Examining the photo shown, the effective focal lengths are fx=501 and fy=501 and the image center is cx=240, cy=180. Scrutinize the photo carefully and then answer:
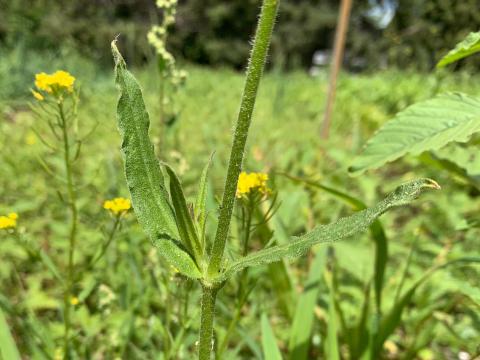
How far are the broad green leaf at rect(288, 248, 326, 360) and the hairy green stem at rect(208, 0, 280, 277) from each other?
1.25 ft

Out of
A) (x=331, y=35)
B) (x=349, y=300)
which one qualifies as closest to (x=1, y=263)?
(x=349, y=300)

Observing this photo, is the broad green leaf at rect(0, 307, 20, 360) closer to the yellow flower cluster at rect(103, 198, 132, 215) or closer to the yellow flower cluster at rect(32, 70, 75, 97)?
the yellow flower cluster at rect(103, 198, 132, 215)

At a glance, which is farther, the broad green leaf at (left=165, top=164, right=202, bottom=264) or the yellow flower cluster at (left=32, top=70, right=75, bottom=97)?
the yellow flower cluster at (left=32, top=70, right=75, bottom=97)

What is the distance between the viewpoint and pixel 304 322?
2.90ft

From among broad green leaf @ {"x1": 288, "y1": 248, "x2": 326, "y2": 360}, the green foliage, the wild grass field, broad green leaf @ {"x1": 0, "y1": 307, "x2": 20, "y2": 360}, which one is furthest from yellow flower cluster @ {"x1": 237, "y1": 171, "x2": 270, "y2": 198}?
the green foliage

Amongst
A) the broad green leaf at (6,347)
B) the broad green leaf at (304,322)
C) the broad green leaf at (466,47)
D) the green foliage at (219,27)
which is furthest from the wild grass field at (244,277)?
the green foliage at (219,27)

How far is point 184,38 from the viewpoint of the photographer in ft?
60.9

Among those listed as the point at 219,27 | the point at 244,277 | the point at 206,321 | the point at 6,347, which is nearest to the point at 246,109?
the point at 206,321

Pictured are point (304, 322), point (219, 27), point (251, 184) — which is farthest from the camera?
point (219, 27)

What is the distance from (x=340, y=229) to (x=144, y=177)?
8.6 inches

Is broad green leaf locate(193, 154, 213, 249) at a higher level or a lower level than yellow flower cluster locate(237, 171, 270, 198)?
lower

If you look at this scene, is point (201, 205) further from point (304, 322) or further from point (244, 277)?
point (304, 322)

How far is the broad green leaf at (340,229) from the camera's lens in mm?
475

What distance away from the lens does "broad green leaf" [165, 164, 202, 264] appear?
55 cm
